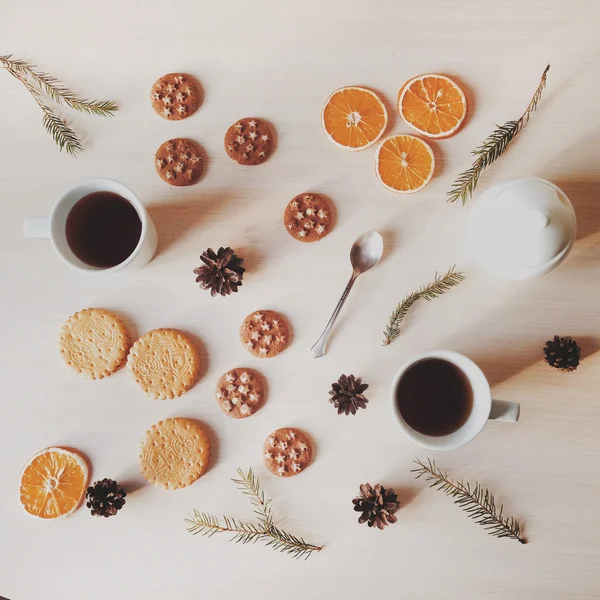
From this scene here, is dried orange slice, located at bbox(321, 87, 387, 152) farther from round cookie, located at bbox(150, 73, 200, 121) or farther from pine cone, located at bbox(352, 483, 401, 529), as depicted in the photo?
pine cone, located at bbox(352, 483, 401, 529)

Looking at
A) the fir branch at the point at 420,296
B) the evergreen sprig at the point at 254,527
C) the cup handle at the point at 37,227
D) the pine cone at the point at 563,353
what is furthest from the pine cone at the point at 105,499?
the pine cone at the point at 563,353

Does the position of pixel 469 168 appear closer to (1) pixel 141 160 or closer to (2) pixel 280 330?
(2) pixel 280 330

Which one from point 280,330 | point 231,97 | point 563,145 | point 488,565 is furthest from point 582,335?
point 231,97

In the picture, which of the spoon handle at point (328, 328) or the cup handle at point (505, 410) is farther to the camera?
the spoon handle at point (328, 328)

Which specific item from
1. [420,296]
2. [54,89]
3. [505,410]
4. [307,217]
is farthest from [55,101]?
[505,410]

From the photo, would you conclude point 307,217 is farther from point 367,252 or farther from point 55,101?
point 55,101

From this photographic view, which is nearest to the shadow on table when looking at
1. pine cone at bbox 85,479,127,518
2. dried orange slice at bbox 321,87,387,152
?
dried orange slice at bbox 321,87,387,152

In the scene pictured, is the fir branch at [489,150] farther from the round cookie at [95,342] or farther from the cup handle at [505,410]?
the round cookie at [95,342]
